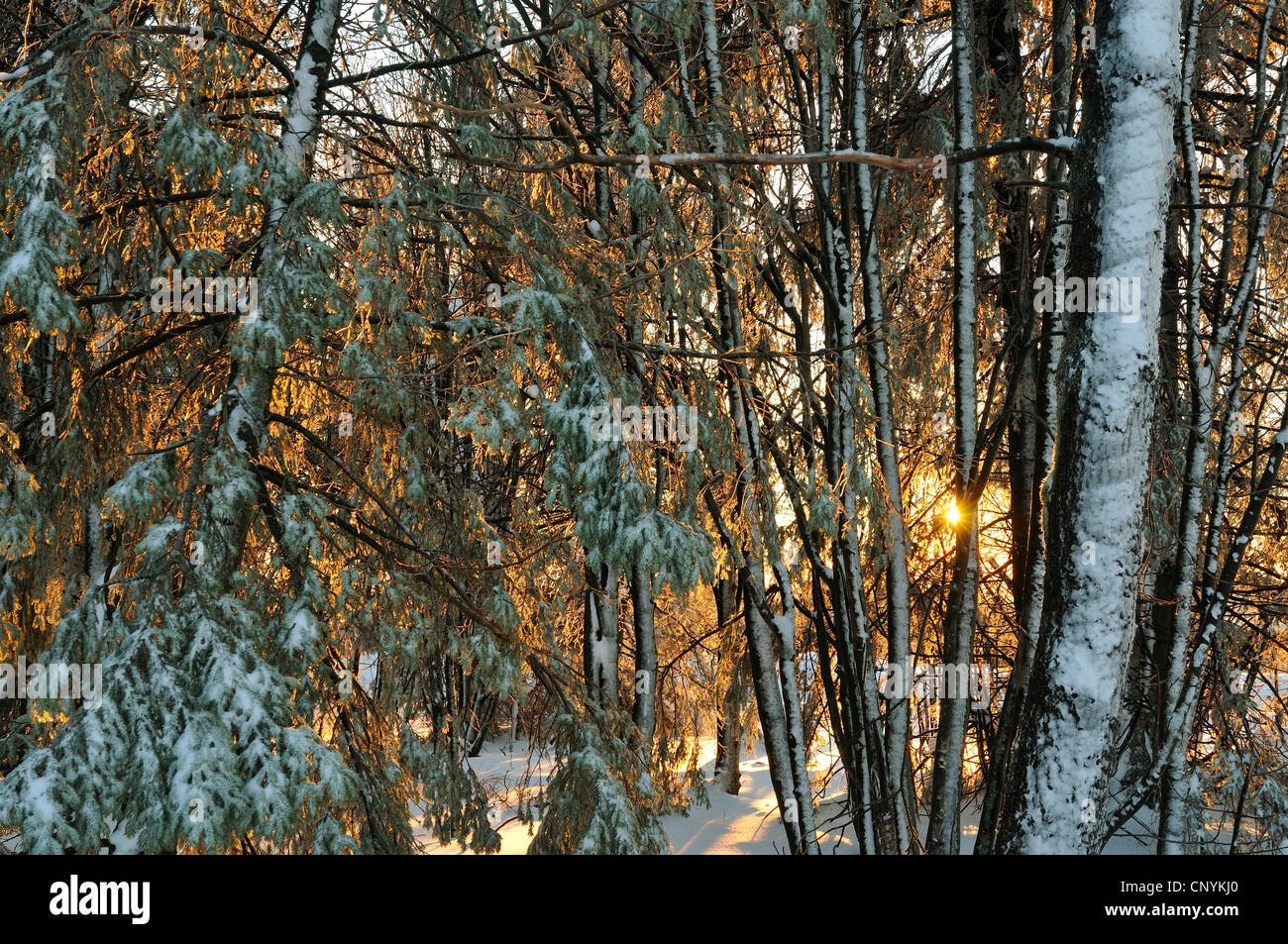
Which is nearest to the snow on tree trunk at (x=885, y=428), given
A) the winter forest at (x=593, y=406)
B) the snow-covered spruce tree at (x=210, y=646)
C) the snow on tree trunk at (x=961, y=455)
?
the winter forest at (x=593, y=406)

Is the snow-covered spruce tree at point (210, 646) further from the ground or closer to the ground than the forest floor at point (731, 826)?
further from the ground

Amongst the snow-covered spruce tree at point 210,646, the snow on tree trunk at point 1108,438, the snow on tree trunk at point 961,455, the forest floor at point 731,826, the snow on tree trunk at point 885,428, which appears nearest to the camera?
the snow-covered spruce tree at point 210,646

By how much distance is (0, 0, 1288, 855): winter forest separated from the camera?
120 inches

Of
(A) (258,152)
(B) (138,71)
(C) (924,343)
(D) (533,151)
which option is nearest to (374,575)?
(A) (258,152)

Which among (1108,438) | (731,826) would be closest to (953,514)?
(1108,438)

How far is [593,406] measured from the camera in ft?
11.5

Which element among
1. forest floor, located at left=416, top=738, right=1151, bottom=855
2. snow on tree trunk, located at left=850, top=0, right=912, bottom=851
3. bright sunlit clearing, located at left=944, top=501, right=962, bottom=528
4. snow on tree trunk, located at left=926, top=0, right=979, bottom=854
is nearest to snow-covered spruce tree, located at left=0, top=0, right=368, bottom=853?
snow on tree trunk, located at left=850, top=0, right=912, bottom=851

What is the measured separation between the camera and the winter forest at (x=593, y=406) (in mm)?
3061

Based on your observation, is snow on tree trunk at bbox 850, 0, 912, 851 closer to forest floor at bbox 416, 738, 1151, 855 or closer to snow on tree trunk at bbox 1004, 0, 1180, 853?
snow on tree trunk at bbox 1004, 0, 1180, 853

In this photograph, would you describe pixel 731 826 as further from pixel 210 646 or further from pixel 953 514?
pixel 210 646

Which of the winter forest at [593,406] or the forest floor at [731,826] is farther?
the forest floor at [731,826]

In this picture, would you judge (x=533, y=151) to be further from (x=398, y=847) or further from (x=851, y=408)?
(x=398, y=847)

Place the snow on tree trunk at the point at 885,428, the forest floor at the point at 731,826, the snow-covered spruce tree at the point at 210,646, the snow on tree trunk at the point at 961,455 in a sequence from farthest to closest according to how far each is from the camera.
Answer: the forest floor at the point at 731,826
the snow on tree trunk at the point at 885,428
the snow on tree trunk at the point at 961,455
the snow-covered spruce tree at the point at 210,646

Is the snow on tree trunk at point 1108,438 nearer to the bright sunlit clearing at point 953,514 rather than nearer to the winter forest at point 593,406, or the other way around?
the winter forest at point 593,406
